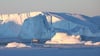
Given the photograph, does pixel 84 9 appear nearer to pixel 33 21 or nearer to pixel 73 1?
pixel 73 1

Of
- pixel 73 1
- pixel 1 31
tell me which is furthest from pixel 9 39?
pixel 73 1

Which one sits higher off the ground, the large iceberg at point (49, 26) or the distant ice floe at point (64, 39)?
the large iceberg at point (49, 26)

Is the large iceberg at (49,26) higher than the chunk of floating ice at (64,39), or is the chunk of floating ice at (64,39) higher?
the large iceberg at (49,26)

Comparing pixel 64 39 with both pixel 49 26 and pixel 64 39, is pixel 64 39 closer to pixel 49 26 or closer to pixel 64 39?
pixel 64 39

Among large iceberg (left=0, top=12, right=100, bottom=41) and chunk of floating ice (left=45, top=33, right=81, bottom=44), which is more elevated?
large iceberg (left=0, top=12, right=100, bottom=41)

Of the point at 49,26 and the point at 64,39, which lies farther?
the point at 49,26

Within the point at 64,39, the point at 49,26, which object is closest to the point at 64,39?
the point at 64,39

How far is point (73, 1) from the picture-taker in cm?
384

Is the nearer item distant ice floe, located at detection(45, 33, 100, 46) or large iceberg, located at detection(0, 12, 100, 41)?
distant ice floe, located at detection(45, 33, 100, 46)

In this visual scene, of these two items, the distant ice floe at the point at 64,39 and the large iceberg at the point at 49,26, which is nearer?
the distant ice floe at the point at 64,39

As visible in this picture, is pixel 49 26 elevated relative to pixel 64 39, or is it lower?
elevated

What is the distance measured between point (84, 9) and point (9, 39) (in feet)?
3.93

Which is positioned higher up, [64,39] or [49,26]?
[49,26]

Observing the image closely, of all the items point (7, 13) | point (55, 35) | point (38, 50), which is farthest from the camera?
point (7, 13)
